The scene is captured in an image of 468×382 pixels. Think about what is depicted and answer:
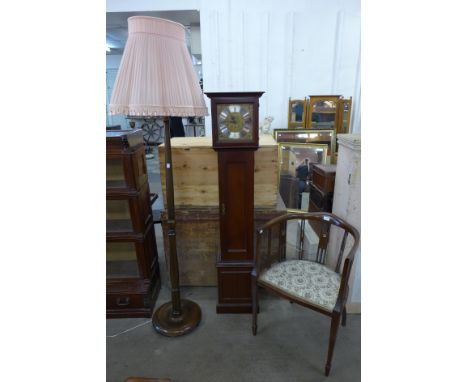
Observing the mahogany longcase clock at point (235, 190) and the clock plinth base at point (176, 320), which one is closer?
the mahogany longcase clock at point (235, 190)

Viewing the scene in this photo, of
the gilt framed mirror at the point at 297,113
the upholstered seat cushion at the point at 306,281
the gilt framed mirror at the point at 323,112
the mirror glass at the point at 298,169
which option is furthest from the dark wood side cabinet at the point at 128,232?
the gilt framed mirror at the point at 323,112

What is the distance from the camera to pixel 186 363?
1.48 metres

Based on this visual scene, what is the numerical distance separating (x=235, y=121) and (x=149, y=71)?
530 mm

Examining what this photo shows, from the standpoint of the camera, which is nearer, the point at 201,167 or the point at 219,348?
the point at 219,348

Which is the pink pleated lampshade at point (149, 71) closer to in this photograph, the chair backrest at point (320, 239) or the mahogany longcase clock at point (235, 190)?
the mahogany longcase clock at point (235, 190)

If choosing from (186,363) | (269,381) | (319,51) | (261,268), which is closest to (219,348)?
(186,363)

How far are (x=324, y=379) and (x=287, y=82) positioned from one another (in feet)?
9.27

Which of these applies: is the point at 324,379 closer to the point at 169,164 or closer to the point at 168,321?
the point at 168,321

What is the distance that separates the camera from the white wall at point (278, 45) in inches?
114

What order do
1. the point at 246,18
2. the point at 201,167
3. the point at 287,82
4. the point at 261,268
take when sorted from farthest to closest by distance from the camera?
the point at 287,82
the point at 246,18
the point at 201,167
the point at 261,268

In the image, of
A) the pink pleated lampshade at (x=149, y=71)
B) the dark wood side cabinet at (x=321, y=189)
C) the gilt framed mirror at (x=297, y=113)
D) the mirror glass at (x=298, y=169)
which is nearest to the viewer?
the pink pleated lampshade at (x=149, y=71)

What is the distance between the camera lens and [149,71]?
1.13 m

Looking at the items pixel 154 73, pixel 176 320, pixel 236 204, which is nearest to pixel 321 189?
pixel 236 204

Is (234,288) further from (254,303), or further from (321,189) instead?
(321,189)
